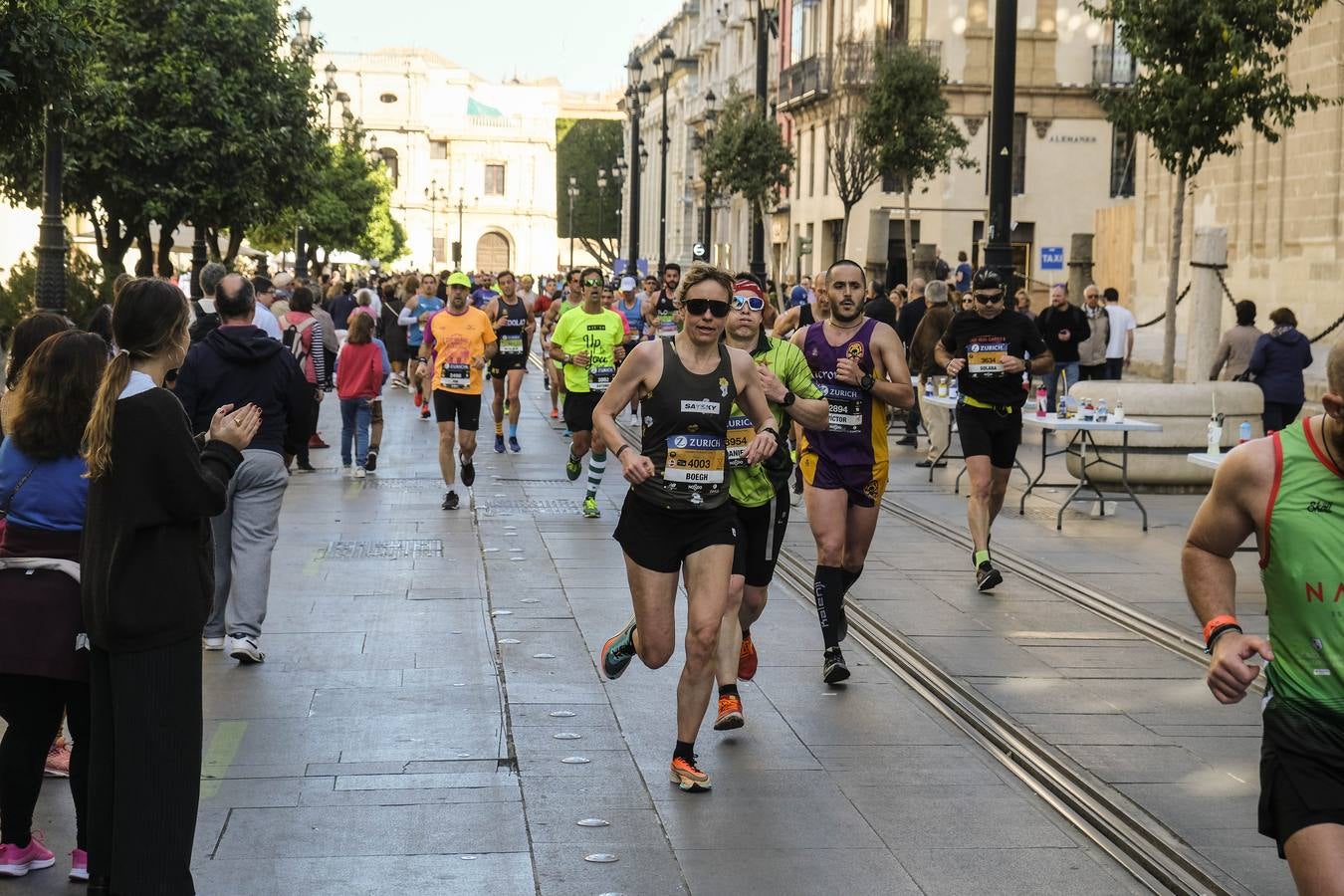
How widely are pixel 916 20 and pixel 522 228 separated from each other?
8895cm

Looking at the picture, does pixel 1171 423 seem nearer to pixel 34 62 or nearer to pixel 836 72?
pixel 34 62

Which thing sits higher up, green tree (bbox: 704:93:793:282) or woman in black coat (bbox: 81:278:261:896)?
green tree (bbox: 704:93:793:282)

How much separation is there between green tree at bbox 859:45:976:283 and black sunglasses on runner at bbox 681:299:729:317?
29.0 m

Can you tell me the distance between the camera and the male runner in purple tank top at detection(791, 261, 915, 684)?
27.8 feet

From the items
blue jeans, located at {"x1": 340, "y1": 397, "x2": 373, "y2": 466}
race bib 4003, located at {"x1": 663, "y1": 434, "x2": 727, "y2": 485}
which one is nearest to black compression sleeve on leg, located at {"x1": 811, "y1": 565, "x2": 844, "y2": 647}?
race bib 4003, located at {"x1": 663, "y1": 434, "x2": 727, "y2": 485}

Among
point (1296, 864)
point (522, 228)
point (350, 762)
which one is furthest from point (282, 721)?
point (522, 228)

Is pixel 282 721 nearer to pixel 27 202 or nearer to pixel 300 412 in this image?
pixel 300 412

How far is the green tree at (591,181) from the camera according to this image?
4380 inches

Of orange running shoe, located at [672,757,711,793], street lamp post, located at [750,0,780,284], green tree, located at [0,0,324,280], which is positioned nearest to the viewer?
orange running shoe, located at [672,757,711,793]

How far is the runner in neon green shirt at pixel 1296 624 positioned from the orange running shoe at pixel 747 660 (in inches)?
160

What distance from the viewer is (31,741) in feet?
17.8

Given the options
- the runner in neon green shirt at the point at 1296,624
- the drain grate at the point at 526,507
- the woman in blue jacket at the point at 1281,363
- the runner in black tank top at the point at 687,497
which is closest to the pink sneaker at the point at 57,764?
the runner in black tank top at the point at 687,497

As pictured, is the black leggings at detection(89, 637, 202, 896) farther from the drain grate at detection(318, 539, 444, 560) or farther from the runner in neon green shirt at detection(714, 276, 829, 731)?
the drain grate at detection(318, 539, 444, 560)

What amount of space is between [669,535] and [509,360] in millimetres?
14323
